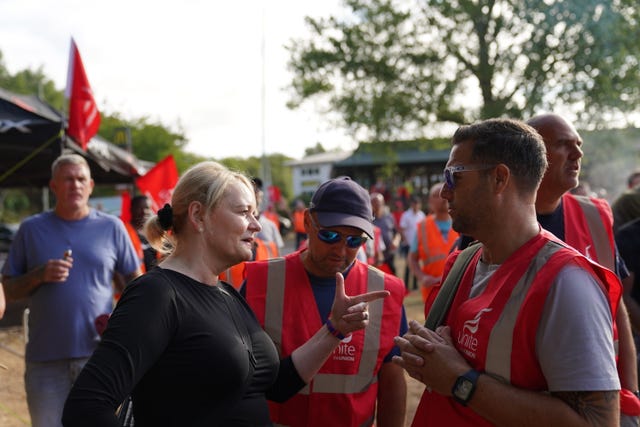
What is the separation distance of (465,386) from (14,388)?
650cm

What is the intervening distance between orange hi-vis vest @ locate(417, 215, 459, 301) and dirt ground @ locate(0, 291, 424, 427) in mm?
1220

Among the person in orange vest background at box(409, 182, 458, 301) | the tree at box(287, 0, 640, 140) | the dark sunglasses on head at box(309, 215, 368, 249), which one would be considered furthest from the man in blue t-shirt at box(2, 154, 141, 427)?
the tree at box(287, 0, 640, 140)

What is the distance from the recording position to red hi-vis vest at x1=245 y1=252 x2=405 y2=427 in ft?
8.48

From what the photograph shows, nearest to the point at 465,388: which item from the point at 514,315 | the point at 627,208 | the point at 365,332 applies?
the point at 514,315

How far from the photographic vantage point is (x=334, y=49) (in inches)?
926

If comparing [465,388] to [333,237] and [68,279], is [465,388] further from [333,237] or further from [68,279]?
[68,279]

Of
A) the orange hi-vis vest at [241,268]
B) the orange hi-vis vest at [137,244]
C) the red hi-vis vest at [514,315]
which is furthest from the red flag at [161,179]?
the red hi-vis vest at [514,315]

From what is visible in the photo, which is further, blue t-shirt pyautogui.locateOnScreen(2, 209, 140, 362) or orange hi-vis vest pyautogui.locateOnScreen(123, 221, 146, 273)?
orange hi-vis vest pyautogui.locateOnScreen(123, 221, 146, 273)

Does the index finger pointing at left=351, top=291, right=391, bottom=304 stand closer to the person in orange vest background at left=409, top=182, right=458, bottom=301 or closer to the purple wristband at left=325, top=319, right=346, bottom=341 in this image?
the purple wristband at left=325, top=319, right=346, bottom=341

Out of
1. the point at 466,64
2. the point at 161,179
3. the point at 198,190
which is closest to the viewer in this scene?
the point at 198,190

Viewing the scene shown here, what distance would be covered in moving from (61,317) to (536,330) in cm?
327

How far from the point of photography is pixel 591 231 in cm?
288

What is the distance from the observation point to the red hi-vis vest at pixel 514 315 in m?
1.72

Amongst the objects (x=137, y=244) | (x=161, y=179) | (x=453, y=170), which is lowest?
(x=137, y=244)
